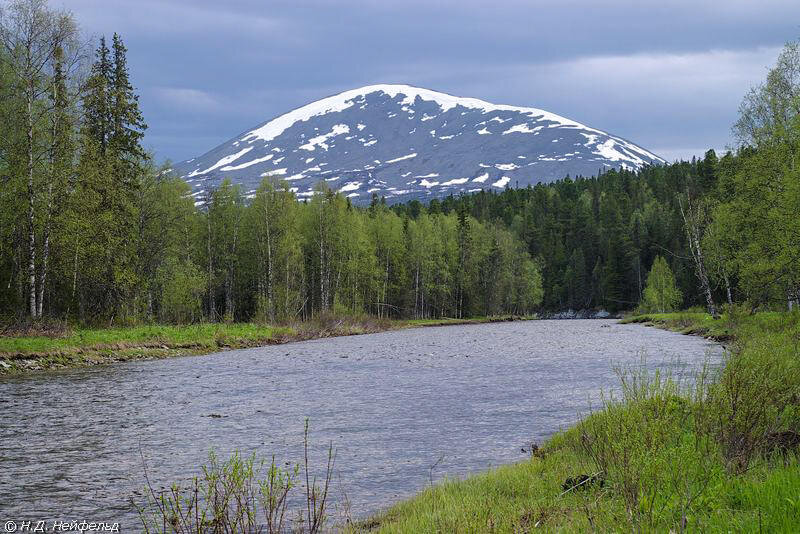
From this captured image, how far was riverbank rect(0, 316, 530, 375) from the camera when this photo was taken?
25953 millimetres

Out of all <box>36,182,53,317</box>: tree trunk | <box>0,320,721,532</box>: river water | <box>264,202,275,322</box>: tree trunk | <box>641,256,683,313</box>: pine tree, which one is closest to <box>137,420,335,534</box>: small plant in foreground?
<box>0,320,721,532</box>: river water

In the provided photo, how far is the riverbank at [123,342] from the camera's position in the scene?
26.0 m

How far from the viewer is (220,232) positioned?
75062 millimetres

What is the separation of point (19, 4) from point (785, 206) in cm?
4016

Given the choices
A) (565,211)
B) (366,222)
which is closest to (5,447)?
(366,222)

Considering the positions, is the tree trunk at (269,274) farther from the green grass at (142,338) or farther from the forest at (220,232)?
the green grass at (142,338)

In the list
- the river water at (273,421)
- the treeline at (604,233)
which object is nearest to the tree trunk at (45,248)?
the river water at (273,421)

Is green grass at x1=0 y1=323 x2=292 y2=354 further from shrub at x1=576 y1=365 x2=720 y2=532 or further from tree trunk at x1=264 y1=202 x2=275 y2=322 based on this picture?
shrub at x1=576 y1=365 x2=720 y2=532

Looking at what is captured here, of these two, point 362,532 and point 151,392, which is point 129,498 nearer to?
point 362,532

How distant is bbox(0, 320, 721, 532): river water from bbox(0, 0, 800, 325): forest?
34.8 ft

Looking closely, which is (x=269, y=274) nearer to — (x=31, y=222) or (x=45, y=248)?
(x=45, y=248)

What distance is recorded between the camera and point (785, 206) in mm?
29266

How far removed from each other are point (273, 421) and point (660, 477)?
10.6 m

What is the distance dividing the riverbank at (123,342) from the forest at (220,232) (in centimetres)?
291
